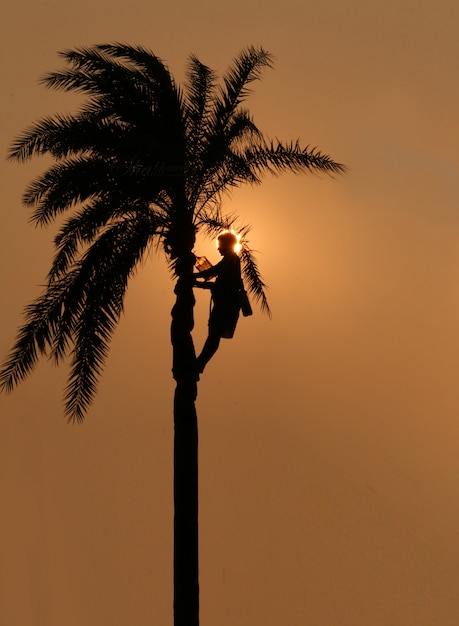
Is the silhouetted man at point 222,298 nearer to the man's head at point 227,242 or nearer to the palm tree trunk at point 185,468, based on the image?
the man's head at point 227,242

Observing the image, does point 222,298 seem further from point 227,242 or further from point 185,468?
point 185,468

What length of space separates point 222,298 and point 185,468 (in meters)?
2.25

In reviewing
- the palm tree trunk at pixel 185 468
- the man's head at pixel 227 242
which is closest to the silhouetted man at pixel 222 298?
the man's head at pixel 227 242

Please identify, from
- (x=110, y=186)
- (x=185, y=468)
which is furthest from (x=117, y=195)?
(x=185, y=468)

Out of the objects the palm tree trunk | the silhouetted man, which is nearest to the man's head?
the silhouetted man

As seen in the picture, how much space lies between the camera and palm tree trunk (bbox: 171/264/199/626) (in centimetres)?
1152

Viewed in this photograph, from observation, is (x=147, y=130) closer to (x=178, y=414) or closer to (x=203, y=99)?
(x=203, y=99)

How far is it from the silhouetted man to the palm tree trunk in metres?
0.22

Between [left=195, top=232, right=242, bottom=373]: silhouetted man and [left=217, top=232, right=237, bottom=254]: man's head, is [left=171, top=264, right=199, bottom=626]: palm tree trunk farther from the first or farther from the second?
[left=217, top=232, right=237, bottom=254]: man's head

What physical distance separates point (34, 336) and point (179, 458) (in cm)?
258

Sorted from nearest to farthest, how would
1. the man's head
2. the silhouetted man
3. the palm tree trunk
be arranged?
the palm tree trunk, the silhouetted man, the man's head

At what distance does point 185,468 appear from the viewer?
11828 millimetres

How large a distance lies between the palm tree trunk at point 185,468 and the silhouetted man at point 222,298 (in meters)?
0.22

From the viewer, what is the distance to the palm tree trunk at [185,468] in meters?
11.5
